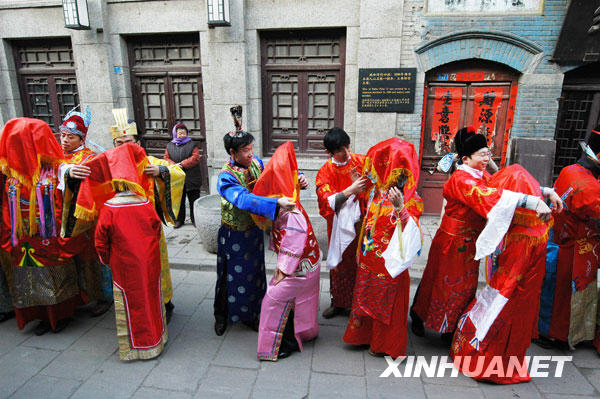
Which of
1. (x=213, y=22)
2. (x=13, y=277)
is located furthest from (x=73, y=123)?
(x=213, y=22)

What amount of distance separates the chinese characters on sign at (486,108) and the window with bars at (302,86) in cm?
223

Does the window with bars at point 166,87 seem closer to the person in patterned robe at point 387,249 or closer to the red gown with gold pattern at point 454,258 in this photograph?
the person in patterned robe at point 387,249

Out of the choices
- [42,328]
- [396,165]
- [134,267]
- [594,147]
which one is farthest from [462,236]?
[42,328]

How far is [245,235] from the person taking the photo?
2953 millimetres

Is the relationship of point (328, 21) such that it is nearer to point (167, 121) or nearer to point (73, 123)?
point (167, 121)

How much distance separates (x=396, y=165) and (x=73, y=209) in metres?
2.63

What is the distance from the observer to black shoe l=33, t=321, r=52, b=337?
3195mm

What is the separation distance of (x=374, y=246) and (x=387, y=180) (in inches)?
19.8

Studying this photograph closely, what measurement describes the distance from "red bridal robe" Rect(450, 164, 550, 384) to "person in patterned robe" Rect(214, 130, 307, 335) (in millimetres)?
1523

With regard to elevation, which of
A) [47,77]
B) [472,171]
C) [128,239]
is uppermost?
[47,77]

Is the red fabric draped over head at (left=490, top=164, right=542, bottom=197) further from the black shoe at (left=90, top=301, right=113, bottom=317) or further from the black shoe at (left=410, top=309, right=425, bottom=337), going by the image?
the black shoe at (left=90, top=301, right=113, bottom=317)

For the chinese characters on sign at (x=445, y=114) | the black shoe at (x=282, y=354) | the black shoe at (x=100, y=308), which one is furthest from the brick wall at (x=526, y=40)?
the black shoe at (x=100, y=308)

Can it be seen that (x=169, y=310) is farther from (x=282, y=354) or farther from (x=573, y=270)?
(x=573, y=270)

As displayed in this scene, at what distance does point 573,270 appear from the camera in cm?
283
